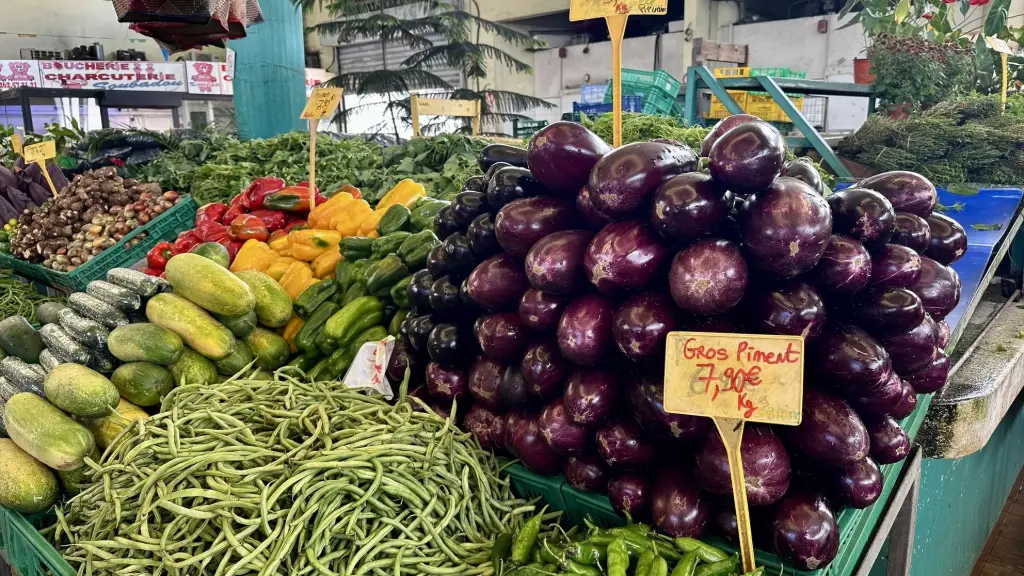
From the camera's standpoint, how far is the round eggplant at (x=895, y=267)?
1384 millimetres

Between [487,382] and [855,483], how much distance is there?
84 centimetres

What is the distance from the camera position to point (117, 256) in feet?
14.1

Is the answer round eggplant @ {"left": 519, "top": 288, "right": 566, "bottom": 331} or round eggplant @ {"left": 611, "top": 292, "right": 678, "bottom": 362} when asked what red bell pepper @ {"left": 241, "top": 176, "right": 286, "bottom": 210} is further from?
round eggplant @ {"left": 611, "top": 292, "right": 678, "bottom": 362}

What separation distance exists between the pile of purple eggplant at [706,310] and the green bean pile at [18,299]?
12.1 feet

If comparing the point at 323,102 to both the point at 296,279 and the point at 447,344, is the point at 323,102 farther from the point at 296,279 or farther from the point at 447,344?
the point at 447,344

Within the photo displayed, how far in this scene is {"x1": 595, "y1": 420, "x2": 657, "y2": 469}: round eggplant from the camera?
139 cm

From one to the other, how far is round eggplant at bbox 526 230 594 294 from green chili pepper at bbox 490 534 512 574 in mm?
531

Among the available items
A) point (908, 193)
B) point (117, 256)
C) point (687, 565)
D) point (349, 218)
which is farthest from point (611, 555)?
point (117, 256)

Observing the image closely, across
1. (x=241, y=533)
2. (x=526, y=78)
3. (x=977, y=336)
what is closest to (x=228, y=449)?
(x=241, y=533)

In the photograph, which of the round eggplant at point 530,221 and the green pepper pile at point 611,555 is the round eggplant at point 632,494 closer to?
the green pepper pile at point 611,555

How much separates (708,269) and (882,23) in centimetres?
792

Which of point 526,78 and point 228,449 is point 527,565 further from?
point 526,78

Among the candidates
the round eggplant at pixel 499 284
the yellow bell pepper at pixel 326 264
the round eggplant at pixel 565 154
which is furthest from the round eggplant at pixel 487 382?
the yellow bell pepper at pixel 326 264

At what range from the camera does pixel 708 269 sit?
1.24 meters
